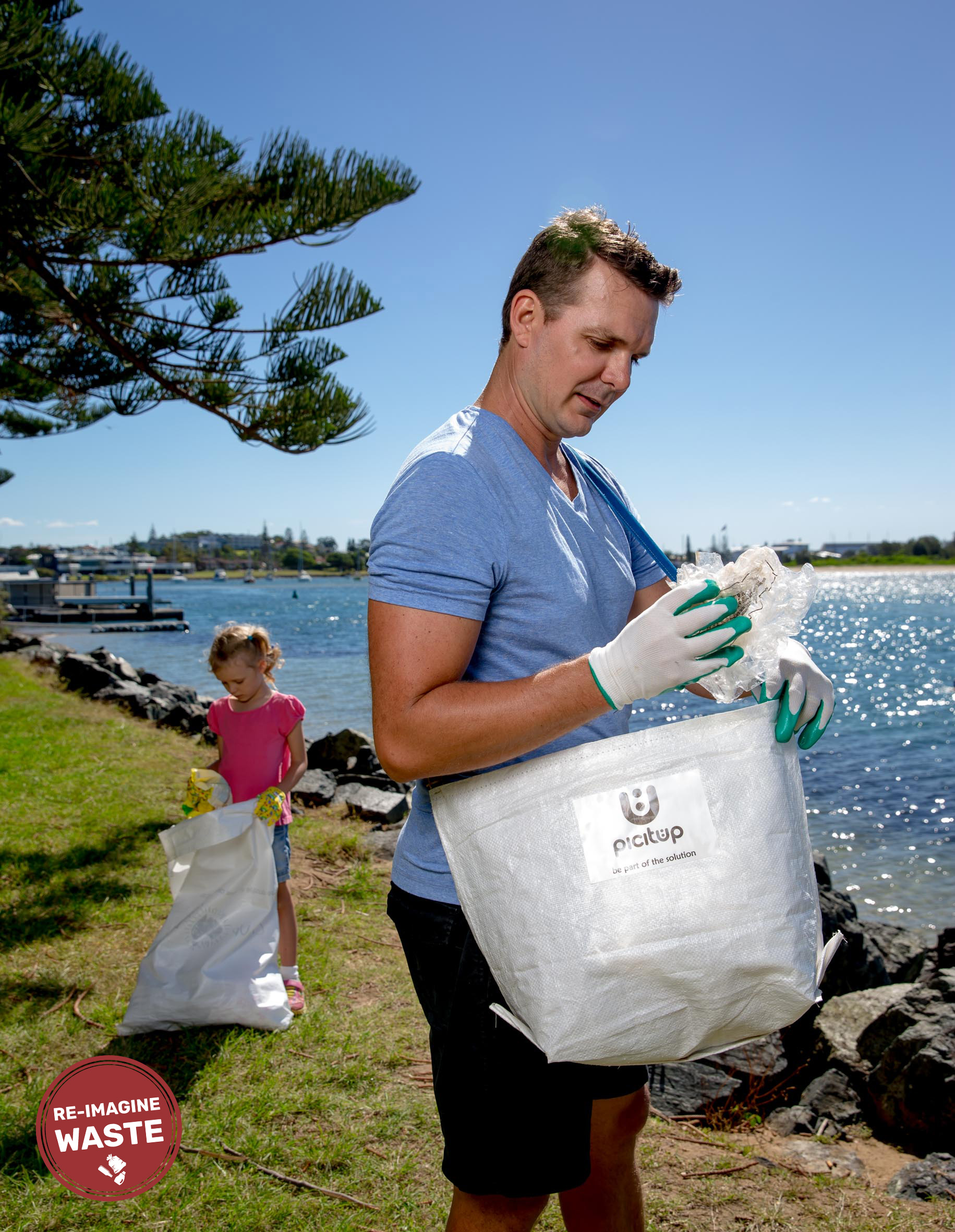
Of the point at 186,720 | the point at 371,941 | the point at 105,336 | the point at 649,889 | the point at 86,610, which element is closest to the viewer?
the point at 649,889

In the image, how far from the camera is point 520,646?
1.50 meters

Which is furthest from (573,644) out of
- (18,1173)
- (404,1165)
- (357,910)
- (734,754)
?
(357,910)

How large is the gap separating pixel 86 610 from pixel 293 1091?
41.3 metres

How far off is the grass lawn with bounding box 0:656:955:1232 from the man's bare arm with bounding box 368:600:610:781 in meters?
1.63

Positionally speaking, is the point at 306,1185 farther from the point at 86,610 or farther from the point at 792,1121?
the point at 86,610

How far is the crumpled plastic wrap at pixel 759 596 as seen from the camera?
1383mm

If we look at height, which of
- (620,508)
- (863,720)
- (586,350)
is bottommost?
(863,720)

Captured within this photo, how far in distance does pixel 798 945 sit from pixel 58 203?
19.2 ft

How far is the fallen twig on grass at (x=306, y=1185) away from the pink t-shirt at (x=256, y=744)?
1.55 m

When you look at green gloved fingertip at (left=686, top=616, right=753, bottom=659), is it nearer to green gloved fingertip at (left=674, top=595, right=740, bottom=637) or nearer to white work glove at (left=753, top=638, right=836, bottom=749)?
green gloved fingertip at (left=674, top=595, right=740, bottom=637)

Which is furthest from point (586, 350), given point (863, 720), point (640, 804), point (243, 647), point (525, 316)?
point (863, 720)

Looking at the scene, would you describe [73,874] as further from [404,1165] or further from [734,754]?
[734,754]

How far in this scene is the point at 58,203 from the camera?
5.39 m

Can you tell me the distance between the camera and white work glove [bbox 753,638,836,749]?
4.50 feet
